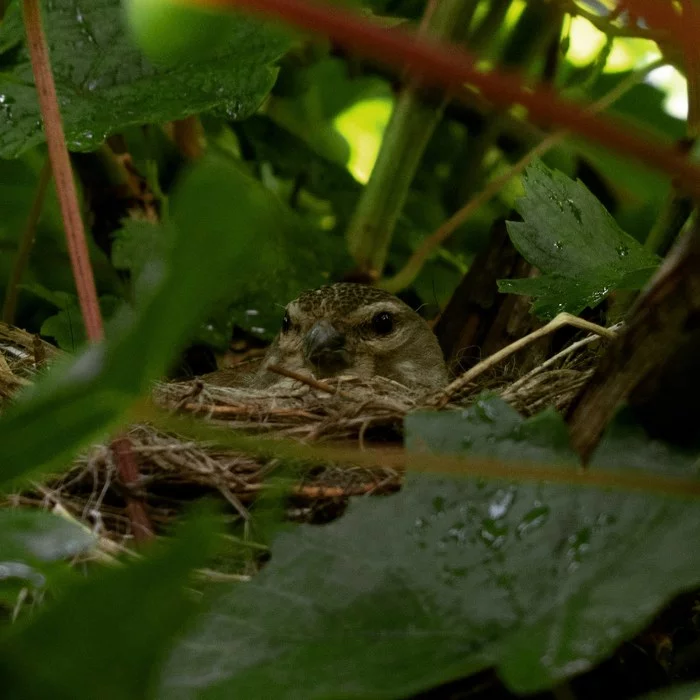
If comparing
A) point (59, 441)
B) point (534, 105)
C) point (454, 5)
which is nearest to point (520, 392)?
point (454, 5)

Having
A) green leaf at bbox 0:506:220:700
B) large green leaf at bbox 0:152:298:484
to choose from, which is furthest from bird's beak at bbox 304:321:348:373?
green leaf at bbox 0:506:220:700

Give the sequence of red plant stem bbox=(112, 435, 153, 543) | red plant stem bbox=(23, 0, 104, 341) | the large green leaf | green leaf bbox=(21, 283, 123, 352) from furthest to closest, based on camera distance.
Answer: green leaf bbox=(21, 283, 123, 352), red plant stem bbox=(112, 435, 153, 543), red plant stem bbox=(23, 0, 104, 341), the large green leaf

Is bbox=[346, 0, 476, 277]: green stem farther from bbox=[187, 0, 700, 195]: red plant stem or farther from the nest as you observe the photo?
bbox=[187, 0, 700, 195]: red plant stem

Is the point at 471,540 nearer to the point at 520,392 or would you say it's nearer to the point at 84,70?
the point at 520,392

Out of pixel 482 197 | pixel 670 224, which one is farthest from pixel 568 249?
pixel 482 197

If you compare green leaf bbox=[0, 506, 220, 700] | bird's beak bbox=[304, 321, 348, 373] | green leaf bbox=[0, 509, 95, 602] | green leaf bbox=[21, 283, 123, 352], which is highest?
green leaf bbox=[0, 506, 220, 700]

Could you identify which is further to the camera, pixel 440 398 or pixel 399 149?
pixel 399 149

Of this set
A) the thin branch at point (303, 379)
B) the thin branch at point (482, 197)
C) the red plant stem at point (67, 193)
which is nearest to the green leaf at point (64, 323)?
the thin branch at point (303, 379)
